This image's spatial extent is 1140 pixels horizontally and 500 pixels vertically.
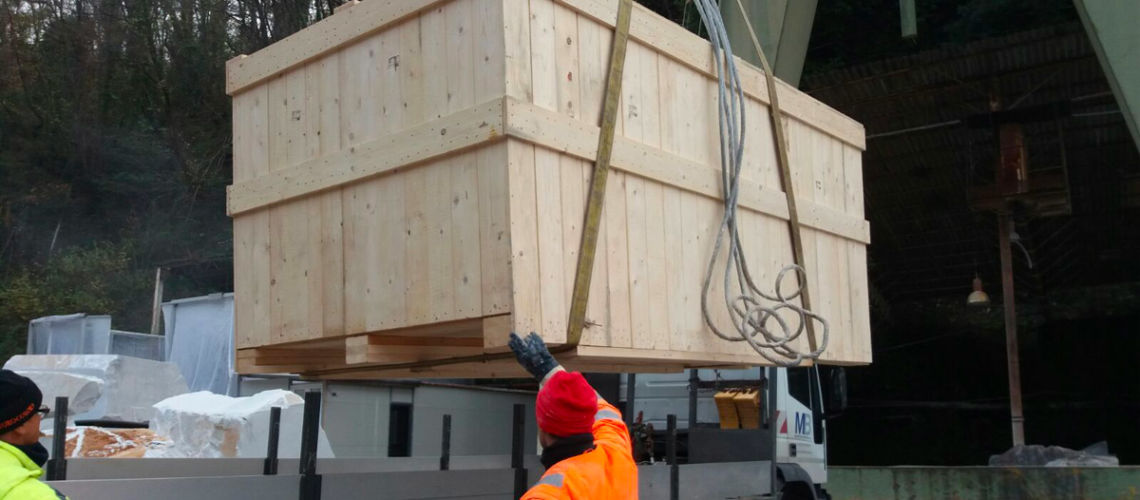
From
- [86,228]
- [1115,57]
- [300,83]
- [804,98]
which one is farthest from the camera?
[86,228]

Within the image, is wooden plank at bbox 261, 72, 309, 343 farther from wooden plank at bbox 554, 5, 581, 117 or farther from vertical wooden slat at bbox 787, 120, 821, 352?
vertical wooden slat at bbox 787, 120, 821, 352

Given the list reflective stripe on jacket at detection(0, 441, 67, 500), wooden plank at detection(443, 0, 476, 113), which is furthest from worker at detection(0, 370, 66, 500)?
wooden plank at detection(443, 0, 476, 113)

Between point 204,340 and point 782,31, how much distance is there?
294 inches

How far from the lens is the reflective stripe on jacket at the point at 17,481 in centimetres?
229

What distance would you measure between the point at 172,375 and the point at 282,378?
1048mm

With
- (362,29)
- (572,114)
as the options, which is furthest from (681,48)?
(362,29)

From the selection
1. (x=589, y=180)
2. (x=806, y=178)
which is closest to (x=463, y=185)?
(x=589, y=180)

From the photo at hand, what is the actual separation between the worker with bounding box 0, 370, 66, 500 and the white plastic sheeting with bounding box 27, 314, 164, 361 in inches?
446

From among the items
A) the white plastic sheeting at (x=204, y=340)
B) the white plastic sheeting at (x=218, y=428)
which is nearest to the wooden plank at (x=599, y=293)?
the white plastic sheeting at (x=218, y=428)

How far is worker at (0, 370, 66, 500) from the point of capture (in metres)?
2.31

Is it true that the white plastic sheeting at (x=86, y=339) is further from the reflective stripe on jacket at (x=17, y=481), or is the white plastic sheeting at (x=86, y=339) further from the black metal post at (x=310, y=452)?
the reflective stripe on jacket at (x=17, y=481)

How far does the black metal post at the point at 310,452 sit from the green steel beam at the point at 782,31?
19.7 ft

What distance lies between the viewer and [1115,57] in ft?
26.2

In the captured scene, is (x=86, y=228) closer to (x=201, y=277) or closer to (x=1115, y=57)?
(x=201, y=277)
